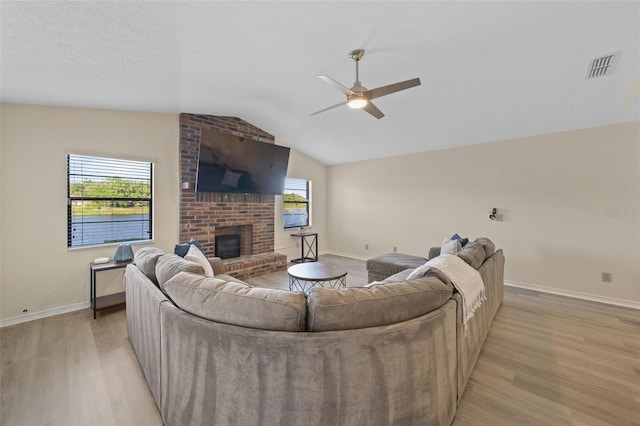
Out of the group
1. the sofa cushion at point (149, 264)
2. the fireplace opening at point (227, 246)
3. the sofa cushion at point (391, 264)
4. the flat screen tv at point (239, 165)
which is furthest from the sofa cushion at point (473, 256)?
the fireplace opening at point (227, 246)

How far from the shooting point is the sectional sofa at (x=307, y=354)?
1.12 metres

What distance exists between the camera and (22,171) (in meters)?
2.84

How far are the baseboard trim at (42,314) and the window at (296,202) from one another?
11.8ft

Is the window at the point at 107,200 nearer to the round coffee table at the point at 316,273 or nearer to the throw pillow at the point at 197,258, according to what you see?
the throw pillow at the point at 197,258

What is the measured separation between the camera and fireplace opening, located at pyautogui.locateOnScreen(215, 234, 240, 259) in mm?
4730

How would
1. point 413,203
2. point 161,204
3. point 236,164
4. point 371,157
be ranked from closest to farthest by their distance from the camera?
1. point 161,204
2. point 236,164
3. point 413,203
4. point 371,157

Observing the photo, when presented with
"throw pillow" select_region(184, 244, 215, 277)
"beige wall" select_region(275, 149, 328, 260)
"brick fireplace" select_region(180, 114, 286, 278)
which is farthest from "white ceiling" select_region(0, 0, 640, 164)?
"beige wall" select_region(275, 149, 328, 260)

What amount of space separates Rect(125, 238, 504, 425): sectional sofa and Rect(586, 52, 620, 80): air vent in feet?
9.48

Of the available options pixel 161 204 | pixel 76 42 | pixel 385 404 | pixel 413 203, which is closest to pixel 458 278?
pixel 385 404

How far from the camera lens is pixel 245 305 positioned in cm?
125

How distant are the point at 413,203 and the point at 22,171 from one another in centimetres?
582

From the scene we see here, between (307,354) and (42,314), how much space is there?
147 inches

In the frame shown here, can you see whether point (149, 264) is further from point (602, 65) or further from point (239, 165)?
point (602, 65)

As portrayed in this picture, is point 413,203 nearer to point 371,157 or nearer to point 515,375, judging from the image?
point 371,157
